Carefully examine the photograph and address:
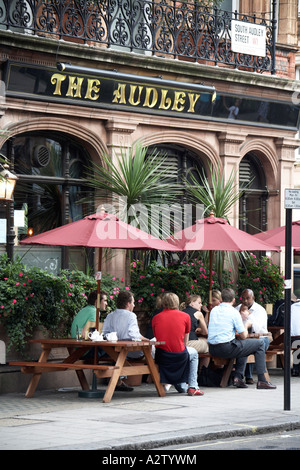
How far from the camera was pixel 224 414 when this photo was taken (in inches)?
454

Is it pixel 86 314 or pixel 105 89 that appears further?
pixel 105 89

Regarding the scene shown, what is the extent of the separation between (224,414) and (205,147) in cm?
790

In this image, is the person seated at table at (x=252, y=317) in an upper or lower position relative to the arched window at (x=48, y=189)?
lower

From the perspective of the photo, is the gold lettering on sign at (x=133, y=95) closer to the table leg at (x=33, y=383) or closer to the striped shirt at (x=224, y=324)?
the striped shirt at (x=224, y=324)

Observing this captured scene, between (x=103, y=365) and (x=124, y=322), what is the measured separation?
74cm

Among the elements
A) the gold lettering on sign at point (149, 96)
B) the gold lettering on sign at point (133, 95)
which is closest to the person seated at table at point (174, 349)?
the gold lettering on sign at point (133, 95)

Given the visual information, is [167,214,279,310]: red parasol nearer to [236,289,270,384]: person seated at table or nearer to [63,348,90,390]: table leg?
[236,289,270,384]: person seated at table

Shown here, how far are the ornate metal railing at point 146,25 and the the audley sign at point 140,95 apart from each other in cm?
62

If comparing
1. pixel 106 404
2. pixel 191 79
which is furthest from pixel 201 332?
pixel 191 79

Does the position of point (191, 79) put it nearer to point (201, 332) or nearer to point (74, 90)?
point (74, 90)

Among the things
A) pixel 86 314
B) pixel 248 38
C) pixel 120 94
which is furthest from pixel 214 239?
pixel 248 38

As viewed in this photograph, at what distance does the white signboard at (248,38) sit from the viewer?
18.8 metres

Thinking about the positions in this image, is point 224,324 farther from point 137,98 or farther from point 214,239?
point 137,98

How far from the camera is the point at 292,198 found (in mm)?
12031
